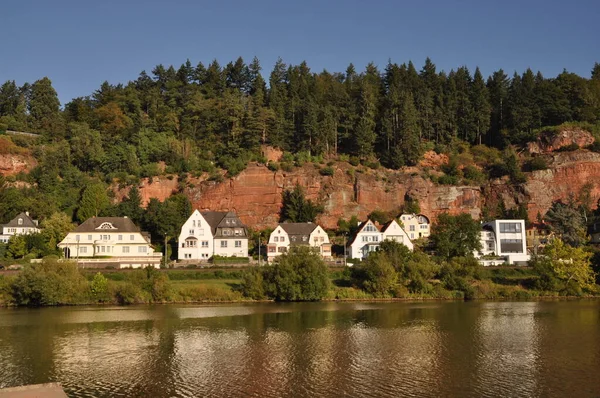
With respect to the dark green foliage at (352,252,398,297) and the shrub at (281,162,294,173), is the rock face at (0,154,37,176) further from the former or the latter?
the dark green foliage at (352,252,398,297)

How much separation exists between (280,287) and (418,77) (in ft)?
228

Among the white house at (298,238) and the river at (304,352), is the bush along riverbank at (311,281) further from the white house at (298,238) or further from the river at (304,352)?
the white house at (298,238)

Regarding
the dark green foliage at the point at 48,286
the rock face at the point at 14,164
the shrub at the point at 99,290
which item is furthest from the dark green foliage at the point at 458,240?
the rock face at the point at 14,164

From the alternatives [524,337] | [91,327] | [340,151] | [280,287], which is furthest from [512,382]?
[340,151]

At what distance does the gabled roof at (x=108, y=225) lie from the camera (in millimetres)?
70312

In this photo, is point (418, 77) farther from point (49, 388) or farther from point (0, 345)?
point (49, 388)

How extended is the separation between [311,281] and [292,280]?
1.89 meters

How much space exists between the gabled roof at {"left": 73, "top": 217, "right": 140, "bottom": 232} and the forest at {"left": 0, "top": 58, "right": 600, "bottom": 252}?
11.0ft

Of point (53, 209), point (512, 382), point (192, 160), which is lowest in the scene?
point (512, 382)

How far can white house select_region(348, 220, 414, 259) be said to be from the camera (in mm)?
73375

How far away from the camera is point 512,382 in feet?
79.5

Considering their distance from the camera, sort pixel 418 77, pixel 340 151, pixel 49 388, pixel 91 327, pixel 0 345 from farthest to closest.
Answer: pixel 418 77 → pixel 340 151 → pixel 91 327 → pixel 0 345 → pixel 49 388

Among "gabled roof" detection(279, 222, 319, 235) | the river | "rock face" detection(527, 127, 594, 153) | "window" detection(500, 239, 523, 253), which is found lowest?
the river

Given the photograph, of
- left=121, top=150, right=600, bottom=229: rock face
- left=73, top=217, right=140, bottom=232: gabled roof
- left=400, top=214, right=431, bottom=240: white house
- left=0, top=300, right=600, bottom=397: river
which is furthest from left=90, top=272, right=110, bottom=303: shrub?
left=400, top=214, right=431, bottom=240: white house
